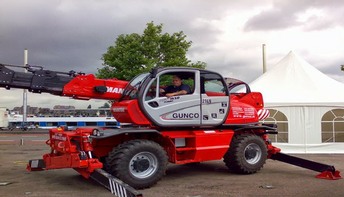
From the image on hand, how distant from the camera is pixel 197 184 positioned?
890 cm

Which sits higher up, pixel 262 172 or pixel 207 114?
pixel 207 114

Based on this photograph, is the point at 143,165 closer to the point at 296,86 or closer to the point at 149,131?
the point at 149,131

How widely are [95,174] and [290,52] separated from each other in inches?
547

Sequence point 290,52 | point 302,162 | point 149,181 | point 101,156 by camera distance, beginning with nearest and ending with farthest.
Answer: point 149,181
point 101,156
point 302,162
point 290,52

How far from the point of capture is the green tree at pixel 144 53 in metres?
25.4

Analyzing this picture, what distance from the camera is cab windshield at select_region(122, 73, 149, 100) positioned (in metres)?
8.88

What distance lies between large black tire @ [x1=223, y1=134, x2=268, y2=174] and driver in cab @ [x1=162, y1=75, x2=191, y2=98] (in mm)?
2100

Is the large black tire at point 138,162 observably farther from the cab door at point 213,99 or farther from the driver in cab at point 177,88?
the cab door at point 213,99

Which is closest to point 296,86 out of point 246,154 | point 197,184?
point 246,154

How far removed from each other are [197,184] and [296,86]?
9.89m

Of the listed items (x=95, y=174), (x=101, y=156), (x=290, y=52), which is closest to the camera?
(x=95, y=174)

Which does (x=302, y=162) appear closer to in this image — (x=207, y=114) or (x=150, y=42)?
(x=207, y=114)

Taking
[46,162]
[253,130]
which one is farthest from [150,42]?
[46,162]

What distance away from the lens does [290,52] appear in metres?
18.8
